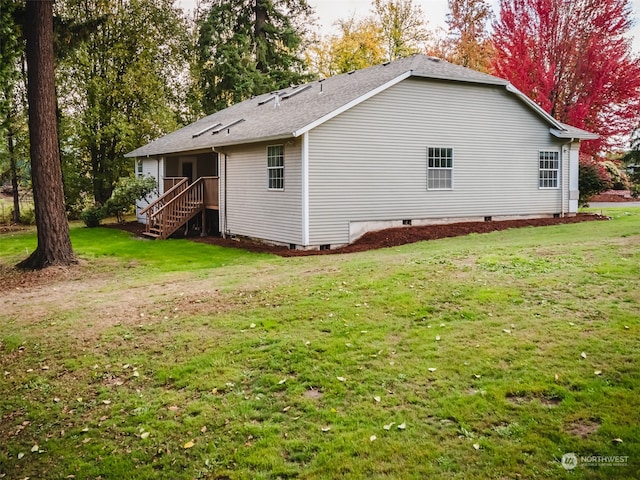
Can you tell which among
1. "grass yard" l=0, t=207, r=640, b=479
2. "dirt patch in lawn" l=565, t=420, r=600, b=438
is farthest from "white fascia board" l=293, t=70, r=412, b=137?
"dirt patch in lawn" l=565, t=420, r=600, b=438

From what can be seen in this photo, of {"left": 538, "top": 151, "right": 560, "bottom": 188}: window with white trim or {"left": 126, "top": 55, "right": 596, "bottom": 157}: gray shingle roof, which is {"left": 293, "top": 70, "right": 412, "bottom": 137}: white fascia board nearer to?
{"left": 126, "top": 55, "right": 596, "bottom": 157}: gray shingle roof

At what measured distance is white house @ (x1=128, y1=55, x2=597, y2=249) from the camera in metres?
14.9

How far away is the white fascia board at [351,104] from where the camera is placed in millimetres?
14016

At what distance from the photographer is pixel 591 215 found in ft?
64.6

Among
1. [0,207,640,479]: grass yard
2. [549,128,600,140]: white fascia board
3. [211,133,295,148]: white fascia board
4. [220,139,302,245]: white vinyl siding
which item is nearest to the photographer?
[0,207,640,479]: grass yard

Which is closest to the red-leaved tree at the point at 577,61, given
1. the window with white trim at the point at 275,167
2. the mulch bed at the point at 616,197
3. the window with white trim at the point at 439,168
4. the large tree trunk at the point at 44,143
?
the window with white trim at the point at 439,168

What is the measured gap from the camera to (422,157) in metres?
16.6

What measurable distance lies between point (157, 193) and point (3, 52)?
1307cm

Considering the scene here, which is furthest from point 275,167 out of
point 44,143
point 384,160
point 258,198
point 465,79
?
point 465,79

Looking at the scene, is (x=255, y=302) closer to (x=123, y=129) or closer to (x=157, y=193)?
(x=157, y=193)

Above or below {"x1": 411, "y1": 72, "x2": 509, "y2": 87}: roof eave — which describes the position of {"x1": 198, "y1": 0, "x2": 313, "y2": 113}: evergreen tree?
above

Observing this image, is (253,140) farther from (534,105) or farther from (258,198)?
(534,105)

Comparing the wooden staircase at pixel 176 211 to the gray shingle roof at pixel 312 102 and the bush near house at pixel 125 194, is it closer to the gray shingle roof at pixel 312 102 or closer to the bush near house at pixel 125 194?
the gray shingle roof at pixel 312 102

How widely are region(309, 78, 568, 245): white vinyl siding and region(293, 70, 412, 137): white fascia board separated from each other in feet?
0.77
